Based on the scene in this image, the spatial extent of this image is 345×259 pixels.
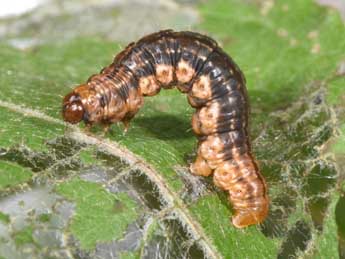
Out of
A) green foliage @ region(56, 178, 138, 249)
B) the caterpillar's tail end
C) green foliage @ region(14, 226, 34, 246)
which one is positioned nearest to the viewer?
green foliage @ region(14, 226, 34, 246)

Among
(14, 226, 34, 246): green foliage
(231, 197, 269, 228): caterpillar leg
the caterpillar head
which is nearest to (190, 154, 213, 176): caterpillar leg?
(231, 197, 269, 228): caterpillar leg

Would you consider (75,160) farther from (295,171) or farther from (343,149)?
(343,149)

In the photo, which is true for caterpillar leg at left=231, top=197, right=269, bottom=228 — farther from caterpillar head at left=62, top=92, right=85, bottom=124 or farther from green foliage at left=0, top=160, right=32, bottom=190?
green foliage at left=0, top=160, right=32, bottom=190

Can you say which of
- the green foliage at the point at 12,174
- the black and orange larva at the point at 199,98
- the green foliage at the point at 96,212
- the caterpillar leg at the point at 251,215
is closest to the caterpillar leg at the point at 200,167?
the black and orange larva at the point at 199,98

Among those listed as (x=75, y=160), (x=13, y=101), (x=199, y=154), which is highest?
(x=13, y=101)

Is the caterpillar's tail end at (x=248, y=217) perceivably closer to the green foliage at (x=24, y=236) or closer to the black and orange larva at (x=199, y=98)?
the black and orange larva at (x=199, y=98)

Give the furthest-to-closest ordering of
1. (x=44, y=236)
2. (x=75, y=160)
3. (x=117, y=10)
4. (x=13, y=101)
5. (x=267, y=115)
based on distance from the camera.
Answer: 1. (x=117, y=10)
2. (x=267, y=115)
3. (x=13, y=101)
4. (x=75, y=160)
5. (x=44, y=236)

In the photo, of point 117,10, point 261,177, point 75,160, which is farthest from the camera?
point 117,10

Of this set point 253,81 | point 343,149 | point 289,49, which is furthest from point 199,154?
point 289,49
